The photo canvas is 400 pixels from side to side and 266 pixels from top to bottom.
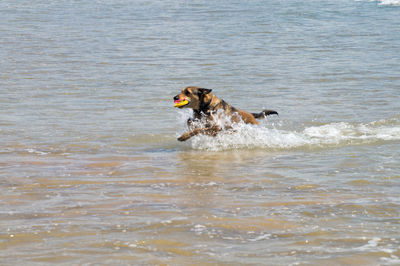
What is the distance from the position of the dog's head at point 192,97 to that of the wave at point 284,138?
48 cm

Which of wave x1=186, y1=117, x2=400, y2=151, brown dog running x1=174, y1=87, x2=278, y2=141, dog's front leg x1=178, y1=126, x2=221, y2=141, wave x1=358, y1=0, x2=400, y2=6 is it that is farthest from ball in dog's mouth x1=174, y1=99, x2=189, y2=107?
wave x1=358, y1=0, x2=400, y2=6

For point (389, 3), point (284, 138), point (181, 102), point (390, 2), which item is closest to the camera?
point (181, 102)

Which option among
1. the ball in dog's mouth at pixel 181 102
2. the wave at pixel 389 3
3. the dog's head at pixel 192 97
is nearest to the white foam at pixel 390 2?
the wave at pixel 389 3

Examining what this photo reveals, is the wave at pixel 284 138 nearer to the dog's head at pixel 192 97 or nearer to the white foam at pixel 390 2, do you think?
the dog's head at pixel 192 97

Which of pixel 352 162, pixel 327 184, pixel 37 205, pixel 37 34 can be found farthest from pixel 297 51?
pixel 37 205

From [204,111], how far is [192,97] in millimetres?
333

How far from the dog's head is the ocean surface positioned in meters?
0.55

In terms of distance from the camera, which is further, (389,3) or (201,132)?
(389,3)

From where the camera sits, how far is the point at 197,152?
32.6ft

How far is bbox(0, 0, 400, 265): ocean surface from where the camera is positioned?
211 inches

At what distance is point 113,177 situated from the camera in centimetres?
785

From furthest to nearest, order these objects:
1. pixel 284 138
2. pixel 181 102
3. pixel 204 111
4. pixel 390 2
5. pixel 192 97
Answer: pixel 390 2 → pixel 284 138 → pixel 204 111 → pixel 192 97 → pixel 181 102

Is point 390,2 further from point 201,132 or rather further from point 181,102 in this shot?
point 181,102

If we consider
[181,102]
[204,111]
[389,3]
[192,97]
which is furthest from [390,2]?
[181,102]
